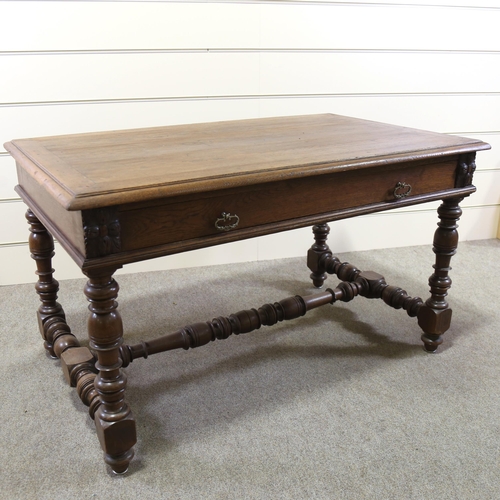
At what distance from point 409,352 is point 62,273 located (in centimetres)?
184

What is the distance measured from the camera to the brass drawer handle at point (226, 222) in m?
1.65

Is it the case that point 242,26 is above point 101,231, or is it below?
above

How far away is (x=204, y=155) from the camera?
183 cm

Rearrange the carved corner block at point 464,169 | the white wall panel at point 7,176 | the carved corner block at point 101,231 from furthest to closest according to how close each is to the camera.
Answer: the white wall panel at point 7,176, the carved corner block at point 464,169, the carved corner block at point 101,231

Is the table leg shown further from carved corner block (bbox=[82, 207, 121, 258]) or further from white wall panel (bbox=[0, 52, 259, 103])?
white wall panel (bbox=[0, 52, 259, 103])

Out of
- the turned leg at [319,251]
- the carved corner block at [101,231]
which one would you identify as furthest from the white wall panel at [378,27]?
the carved corner block at [101,231]

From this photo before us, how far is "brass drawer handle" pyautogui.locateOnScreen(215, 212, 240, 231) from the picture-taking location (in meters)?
1.65

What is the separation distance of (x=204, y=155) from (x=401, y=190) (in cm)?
70

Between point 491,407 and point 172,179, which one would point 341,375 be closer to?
point 491,407

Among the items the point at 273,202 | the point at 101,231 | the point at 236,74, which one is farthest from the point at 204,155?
the point at 236,74

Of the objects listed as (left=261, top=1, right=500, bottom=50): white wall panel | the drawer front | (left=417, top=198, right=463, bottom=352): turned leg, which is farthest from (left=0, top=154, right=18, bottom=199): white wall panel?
(left=417, top=198, right=463, bottom=352): turned leg

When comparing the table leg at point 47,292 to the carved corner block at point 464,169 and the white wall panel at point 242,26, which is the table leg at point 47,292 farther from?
the carved corner block at point 464,169

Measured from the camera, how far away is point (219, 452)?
1851 millimetres

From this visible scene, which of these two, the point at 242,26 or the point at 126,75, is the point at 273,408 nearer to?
the point at 126,75
